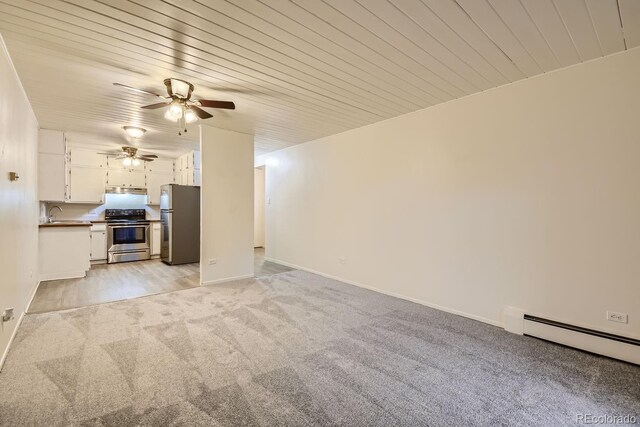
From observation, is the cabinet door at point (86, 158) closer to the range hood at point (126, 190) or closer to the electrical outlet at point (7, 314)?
the range hood at point (126, 190)

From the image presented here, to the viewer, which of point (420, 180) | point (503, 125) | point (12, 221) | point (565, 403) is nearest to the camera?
point (565, 403)

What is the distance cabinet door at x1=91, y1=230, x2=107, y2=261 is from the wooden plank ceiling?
3452mm

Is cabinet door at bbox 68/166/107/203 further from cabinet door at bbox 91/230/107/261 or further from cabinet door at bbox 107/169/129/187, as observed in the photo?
cabinet door at bbox 91/230/107/261

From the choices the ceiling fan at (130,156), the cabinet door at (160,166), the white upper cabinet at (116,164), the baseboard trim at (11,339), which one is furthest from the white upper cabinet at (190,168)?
the baseboard trim at (11,339)

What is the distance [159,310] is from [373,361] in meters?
2.65

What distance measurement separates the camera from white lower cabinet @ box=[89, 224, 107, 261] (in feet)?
20.7

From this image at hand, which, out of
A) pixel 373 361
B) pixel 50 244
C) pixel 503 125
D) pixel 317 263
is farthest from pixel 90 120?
pixel 503 125

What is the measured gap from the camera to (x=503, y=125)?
124 inches

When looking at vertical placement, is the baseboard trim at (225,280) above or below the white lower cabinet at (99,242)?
below

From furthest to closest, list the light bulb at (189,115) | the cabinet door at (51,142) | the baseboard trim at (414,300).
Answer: the cabinet door at (51,142) → the baseboard trim at (414,300) → the light bulb at (189,115)

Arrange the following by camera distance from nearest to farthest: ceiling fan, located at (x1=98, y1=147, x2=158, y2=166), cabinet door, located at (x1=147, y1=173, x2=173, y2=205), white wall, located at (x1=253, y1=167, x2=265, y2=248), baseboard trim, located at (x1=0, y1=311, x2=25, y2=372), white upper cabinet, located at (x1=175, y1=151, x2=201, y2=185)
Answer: baseboard trim, located at (x1=0, y1=311, x2=25, y2=372)
ceiling fan, located at (x1=98, y1=147, x2=158, y2=166)
white upper cabinet, located at (x1=175, y1=151, x2=201, y2=185)
cabinet door, located at (x1=147, y1=173, x2=173, y2=205)
white wall, located at (x1=253, y1=167, x2=265, y2=248)

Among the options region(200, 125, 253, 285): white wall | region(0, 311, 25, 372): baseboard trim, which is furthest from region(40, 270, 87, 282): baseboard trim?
region(200, 125, 253, 285): white wall

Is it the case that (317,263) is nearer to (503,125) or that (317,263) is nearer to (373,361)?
(373,361)

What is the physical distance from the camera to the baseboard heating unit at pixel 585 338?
2.41 meters
